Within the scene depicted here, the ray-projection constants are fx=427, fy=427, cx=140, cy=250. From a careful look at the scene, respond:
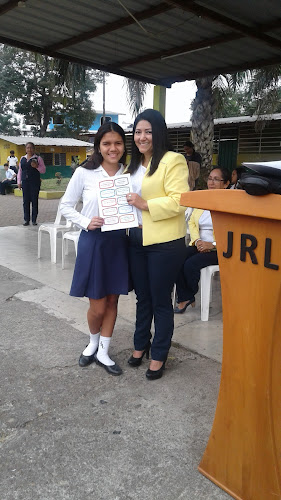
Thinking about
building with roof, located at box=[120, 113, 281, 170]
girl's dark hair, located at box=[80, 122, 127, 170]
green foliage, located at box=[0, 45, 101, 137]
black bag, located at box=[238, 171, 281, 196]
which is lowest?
black bag, located at box=[238, 171, 281, 196]

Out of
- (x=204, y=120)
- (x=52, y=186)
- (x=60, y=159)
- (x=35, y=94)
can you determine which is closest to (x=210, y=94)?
(x=204, y=120)

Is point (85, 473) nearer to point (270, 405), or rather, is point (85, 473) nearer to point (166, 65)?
point (270, 405)

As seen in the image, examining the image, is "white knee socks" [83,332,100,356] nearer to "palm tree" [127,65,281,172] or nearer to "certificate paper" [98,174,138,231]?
"certificate paper" [98,174,138,231]

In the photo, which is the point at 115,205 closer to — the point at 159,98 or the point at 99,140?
the point at 99,140

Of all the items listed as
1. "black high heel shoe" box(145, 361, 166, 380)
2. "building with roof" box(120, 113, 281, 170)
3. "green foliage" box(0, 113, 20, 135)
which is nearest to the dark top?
"building with roof" box(120, 113, 281, 170)

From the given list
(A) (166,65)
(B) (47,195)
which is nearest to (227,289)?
(A) (166,65)

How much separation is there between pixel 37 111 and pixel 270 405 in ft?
88.3

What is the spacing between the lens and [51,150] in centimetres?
2352

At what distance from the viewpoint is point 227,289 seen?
172 centimetres

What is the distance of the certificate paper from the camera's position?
2.50 m

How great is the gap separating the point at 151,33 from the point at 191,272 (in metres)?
3.46

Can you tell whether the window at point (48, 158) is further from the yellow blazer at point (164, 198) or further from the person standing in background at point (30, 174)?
the yellow blazer at point (164, 198)

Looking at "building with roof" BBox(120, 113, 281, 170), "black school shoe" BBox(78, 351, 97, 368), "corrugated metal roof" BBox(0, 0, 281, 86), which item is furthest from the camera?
"building with roof" BBox(120, 113, 281, 170)

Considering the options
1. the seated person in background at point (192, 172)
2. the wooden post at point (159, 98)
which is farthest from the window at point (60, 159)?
the seated person in background at point (192, 172)
